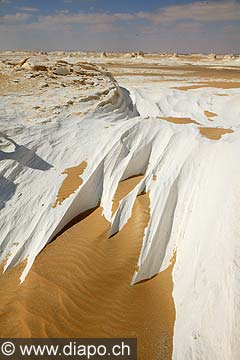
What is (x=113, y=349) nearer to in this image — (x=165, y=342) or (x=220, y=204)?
(x=165, y=342)

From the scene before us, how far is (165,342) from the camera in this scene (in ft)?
17.2

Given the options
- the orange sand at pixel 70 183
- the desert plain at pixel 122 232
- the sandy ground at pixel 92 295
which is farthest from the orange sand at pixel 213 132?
the orange sand at pixel 70 183

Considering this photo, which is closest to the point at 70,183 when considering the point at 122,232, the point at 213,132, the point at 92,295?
the point at 122,232

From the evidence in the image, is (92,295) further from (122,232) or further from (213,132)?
(213,132)

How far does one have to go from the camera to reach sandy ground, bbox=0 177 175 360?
212 inches

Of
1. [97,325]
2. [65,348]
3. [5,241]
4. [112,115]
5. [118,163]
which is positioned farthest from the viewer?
[112,115]

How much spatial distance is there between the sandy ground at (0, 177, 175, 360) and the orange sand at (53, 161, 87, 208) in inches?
44.6

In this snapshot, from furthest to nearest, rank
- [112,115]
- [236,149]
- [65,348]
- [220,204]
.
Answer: [112,115], [236,149], [220,204], [65,348]

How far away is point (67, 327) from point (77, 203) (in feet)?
11.6

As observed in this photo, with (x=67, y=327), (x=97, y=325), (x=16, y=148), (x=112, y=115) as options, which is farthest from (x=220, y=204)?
(x=112, y=115)

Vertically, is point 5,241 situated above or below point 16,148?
below

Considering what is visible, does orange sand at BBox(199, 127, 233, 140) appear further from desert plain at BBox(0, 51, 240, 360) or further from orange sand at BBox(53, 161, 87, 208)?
orange sand at BBox(53, 161, 87, 208)

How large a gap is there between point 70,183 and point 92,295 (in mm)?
3668

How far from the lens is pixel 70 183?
8.89 m
